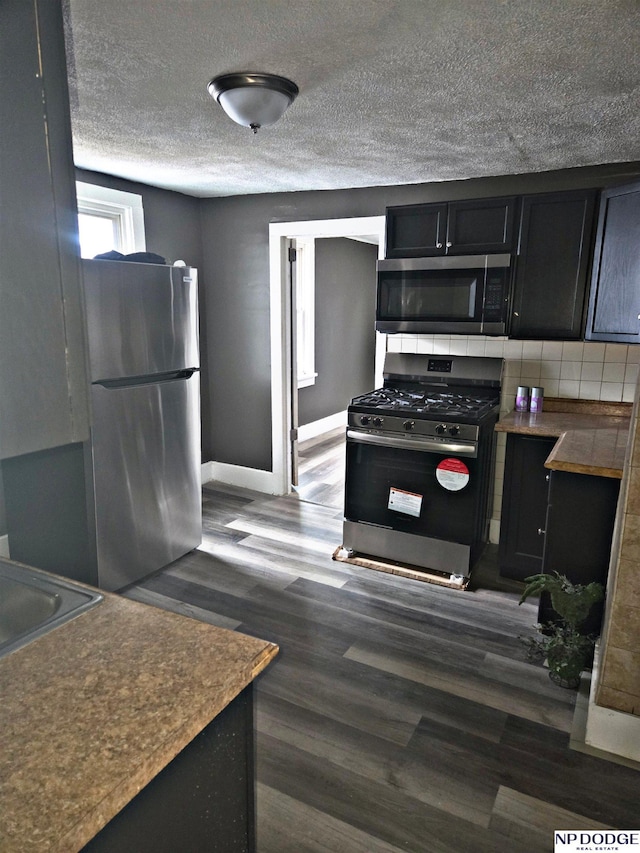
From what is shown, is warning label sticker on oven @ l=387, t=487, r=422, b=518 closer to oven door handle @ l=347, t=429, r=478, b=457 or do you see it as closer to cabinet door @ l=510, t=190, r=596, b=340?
oven door handle @ l=347, t=429, r=478, b=457

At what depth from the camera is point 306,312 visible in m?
5.90

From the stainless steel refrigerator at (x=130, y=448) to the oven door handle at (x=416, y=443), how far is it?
0.99 m

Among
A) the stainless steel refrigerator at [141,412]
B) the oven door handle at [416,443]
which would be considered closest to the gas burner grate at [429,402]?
the oven door handle at [416,443]

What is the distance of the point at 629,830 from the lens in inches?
66.0

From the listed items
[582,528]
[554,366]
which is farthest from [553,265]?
[582,528]

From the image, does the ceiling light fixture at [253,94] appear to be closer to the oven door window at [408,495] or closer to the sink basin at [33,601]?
the sink basin at [33,601]

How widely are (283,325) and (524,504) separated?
222 cm

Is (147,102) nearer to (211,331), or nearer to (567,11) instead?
(567,11)

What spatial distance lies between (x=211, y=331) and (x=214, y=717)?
13.2ft

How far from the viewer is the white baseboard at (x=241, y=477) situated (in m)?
4.58

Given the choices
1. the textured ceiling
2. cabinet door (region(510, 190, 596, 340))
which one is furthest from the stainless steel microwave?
the textured ceiling

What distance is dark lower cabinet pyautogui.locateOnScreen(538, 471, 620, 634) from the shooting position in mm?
2326

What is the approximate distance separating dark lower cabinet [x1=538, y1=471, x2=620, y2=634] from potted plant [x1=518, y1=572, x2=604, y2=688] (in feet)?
0.18

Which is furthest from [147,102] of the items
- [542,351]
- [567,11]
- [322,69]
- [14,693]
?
[542,351]
